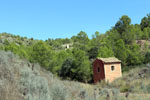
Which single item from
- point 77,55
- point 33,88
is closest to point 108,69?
point 77,55

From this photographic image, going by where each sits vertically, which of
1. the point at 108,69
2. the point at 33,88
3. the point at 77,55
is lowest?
the point at 33,88

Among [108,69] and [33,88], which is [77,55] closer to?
[108,69]

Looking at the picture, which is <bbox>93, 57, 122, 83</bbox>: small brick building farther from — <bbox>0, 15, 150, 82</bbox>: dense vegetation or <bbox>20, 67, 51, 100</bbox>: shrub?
<bbox>20, 67, 51, 100</bbox>: shrub

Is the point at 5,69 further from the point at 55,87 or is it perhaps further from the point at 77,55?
the point at 77,55

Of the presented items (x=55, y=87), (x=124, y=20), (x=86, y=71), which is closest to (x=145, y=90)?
(x=55, y=87)

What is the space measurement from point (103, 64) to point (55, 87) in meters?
17.9

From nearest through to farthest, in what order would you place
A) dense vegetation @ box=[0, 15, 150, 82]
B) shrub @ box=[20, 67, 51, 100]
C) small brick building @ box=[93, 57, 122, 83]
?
shrub @ box=[20, 67, 51, 100] < small brick building @ box=[93, 57, 122, 83] < dense vegetation @ box=[0, 15, 150, 82]

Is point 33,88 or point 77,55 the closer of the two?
point 33,88

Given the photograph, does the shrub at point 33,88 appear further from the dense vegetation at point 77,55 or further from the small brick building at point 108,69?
the small brick building at point 108,69

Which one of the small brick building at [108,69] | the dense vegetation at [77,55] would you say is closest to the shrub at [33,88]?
the dense vegetation at [77,55]

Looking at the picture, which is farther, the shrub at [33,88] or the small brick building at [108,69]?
the small brick building at [108,69]

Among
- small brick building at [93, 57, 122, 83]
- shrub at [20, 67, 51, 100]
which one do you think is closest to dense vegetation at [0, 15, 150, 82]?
small brick building at [93, 57, 122, 83]

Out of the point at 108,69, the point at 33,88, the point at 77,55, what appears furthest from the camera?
the point at 77,55

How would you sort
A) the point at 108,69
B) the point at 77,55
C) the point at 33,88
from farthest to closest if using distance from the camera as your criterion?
1. the point at 77,55
2. the point at 108,69
3. the point at 33,88
